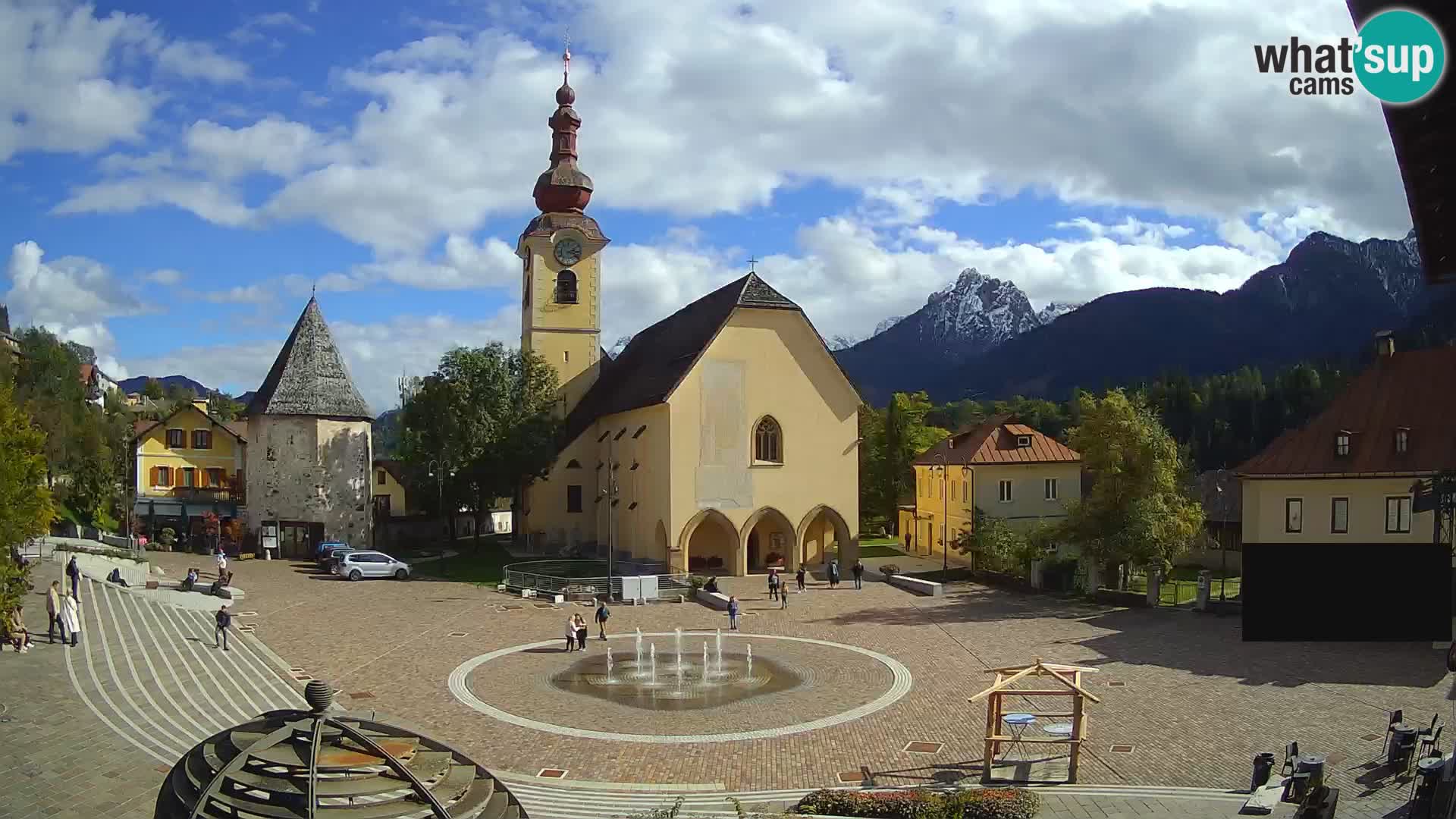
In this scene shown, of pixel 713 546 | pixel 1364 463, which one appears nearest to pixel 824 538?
pixel 713 546

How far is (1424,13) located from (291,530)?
49.7 meters

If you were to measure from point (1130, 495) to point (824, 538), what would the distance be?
1633cm

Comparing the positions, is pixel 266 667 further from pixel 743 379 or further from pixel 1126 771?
pixel 743 379

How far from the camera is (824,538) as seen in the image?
46312 mm

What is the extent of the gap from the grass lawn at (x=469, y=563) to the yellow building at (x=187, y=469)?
1114 cm

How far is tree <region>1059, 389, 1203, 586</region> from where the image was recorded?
106ft

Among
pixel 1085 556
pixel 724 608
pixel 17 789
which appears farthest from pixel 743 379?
pixel 17 789

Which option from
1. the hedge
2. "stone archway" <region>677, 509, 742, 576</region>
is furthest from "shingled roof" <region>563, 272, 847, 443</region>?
the hedge

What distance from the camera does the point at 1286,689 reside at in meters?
20.9

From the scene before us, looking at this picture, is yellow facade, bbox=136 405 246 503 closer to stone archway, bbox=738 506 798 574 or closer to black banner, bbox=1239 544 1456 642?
stone archway, bbox=738 506 798 574

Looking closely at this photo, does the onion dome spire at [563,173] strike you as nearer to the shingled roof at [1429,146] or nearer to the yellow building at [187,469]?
the yellow building at [187,469]

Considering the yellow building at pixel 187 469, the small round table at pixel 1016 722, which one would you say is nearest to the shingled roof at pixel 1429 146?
the small round table at pixel 1016 722

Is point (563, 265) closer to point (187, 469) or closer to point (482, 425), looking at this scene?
point (482, 425)

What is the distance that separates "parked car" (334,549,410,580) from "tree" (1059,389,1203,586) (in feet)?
85.0
